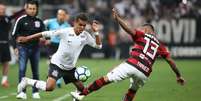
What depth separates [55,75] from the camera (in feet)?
47.2

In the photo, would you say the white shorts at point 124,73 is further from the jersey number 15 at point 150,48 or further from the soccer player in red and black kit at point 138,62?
the jersey number 15 at point 150,48

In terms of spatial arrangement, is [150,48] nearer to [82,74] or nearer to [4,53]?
[82,74]

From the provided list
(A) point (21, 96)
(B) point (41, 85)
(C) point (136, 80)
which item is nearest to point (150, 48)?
(C) point (136, 80)

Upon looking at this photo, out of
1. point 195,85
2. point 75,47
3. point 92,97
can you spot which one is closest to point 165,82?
point 195,85

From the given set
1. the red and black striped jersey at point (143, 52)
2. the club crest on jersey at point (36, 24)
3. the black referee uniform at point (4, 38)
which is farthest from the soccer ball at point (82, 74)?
the black referee uniform at point (4, 38)

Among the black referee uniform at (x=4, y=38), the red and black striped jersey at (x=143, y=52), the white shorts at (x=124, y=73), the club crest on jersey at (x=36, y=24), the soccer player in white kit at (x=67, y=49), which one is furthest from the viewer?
the black referee uniform at (x=4, y=38)

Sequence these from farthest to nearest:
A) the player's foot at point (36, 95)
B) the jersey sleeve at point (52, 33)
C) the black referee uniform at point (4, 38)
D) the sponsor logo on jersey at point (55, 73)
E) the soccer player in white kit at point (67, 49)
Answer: the black referee uniform at point (4, 38)
the player's foot at point (36, 95)
the sponsor logo on jersey at point (55, 73)
the soccer player in white kit at point (67, 49)
the jersey sleeve at point (52, 33)

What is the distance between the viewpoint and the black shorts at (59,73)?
14414 mm

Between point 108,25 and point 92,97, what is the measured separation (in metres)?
A: 17.7

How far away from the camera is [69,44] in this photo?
14320 mm

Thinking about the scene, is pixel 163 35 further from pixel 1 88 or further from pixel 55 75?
Answer: pixel 55 75

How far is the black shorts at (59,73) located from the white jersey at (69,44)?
0.08 meters

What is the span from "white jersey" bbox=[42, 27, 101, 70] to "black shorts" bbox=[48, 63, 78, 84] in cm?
8

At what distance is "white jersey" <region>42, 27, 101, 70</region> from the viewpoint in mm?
14258
